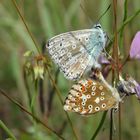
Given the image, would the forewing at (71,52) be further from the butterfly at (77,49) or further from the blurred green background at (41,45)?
the blurred green background at (41,45)

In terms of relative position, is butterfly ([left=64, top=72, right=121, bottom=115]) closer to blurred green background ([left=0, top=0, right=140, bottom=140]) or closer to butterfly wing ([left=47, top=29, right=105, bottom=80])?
butterfly wing ([left=47, top=29, right=105, bottom=80])

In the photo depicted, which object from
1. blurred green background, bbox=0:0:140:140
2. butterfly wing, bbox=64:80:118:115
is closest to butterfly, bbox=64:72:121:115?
butterfly wing, bbox=64:80:118:115

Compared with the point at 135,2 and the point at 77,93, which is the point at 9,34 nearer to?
the point at 135,2

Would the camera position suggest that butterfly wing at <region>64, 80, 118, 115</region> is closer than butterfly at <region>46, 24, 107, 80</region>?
Yes

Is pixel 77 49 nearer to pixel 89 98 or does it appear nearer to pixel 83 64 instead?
pixel 83 64

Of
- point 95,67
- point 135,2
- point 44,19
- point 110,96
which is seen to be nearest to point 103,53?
point 95,67

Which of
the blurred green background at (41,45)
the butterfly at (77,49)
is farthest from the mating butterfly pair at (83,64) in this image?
the blurred green background at (41,45)
